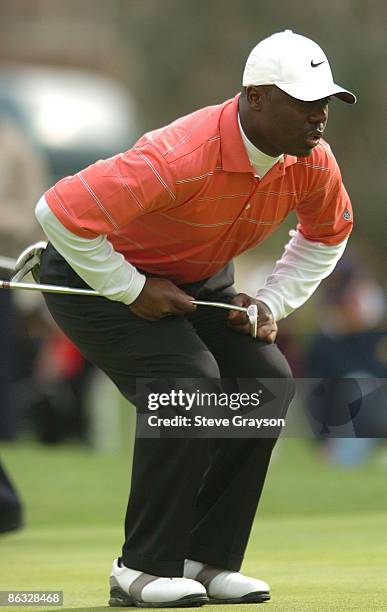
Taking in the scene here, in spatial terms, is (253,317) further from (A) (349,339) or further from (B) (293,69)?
(A) (349,339)

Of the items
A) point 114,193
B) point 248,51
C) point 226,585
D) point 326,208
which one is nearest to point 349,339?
point 326,208

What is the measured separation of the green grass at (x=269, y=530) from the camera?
239 inches

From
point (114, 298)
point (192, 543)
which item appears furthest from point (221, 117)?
point (192, 543)

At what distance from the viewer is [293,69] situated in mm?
5566

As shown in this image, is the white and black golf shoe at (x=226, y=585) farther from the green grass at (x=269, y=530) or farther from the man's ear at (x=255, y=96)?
the man's ear at (x=255, y=96)

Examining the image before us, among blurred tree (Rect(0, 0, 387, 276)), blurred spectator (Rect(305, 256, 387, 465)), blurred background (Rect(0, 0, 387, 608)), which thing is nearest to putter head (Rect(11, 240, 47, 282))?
blurred background (Rect(0, 0, 387, 608))

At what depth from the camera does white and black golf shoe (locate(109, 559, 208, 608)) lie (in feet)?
18.4

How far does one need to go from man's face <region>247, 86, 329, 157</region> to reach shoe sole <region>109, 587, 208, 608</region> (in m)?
1.67

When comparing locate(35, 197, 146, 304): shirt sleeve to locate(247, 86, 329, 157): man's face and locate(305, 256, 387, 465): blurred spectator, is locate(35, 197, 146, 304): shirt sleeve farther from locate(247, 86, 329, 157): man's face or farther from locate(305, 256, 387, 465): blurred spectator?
locate(305, 256, 387, 465): blurred spectator

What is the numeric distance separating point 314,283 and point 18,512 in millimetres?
2100

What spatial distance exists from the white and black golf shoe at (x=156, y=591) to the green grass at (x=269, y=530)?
0.11m

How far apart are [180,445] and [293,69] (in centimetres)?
142

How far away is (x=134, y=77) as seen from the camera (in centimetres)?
3691

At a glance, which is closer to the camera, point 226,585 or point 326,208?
point 226,585
